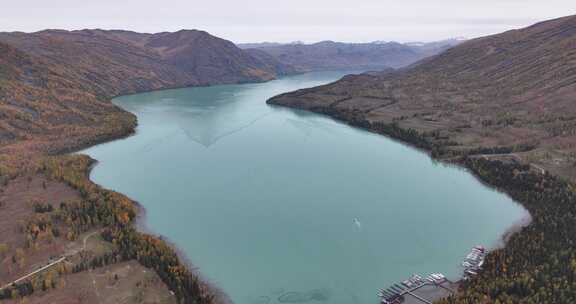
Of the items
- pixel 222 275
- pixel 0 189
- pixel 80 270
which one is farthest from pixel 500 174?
pixel 0 189

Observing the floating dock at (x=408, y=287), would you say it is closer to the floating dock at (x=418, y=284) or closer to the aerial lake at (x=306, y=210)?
the floating dock at (x=418, y=284)

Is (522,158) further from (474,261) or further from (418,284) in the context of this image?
(418,284)

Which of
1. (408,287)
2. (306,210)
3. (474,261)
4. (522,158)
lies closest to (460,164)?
(522,158)

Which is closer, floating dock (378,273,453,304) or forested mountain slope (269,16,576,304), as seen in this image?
forested mountain slope (269,16,576,304)

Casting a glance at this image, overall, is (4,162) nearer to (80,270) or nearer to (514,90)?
(80,270)

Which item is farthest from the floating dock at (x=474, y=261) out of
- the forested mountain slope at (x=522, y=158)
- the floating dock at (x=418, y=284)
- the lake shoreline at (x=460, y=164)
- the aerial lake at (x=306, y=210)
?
the forested mountain slope at (x=522, y=158)

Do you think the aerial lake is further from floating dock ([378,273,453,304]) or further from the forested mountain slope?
the forested mountain slope

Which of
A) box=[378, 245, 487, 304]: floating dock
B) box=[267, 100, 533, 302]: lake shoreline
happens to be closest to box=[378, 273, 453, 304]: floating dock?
box=[378, 245, 487, 304]: floating dock

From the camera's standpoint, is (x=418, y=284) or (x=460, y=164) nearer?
(x=418, y=284)
